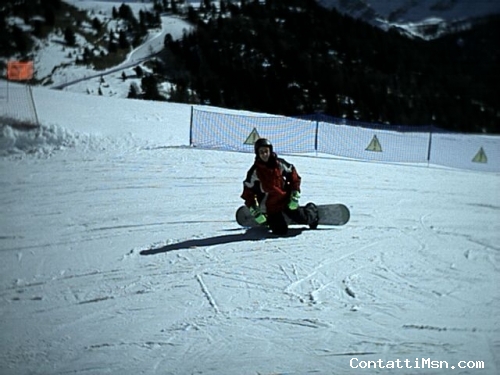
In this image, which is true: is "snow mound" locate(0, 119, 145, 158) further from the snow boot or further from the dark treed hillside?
the snow boot

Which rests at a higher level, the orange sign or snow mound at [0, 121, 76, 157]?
the orange sign

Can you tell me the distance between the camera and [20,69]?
6.71 m

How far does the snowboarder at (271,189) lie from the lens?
3863mm

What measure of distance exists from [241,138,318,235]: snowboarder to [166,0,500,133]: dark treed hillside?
2.59 metres

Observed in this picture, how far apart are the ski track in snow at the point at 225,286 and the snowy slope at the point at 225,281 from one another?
0.4 inches

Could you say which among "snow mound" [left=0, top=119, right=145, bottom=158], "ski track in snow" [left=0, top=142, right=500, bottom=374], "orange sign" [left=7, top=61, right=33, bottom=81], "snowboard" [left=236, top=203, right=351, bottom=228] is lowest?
A: "ski track in snow" [left=0, top=142, right=500, bottom=374]

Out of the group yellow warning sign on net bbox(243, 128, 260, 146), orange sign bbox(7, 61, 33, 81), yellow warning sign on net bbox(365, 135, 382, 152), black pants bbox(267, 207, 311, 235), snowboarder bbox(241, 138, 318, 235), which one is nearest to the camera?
snowboarder bbox(241, 138, 318, 235)

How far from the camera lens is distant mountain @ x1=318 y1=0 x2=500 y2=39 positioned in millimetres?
4855

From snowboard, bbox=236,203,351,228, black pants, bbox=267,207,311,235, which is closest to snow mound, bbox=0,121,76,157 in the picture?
snowboard, bbox=236,203,351,228

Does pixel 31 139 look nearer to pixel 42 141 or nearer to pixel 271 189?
pixel 42 141

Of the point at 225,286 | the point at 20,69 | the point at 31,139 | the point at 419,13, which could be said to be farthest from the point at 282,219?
the point at 31,139

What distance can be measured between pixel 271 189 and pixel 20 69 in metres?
5.01

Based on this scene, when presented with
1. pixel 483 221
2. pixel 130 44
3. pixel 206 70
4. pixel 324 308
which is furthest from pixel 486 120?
pixel 324 308

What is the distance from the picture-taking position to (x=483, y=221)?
4750mm
